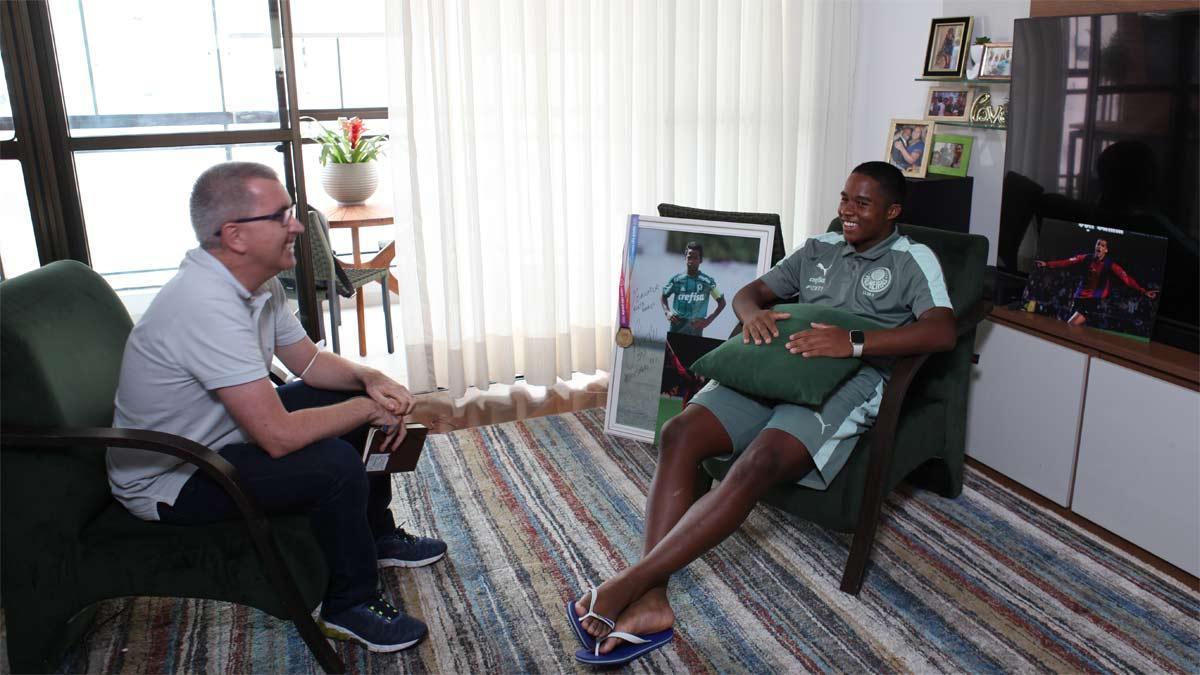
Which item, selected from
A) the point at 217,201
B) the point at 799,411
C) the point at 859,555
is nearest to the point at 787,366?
the point at 799,411

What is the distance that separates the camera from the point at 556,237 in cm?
368

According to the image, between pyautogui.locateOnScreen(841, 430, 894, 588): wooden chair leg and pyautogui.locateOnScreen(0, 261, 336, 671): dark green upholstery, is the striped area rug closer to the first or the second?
pyautogui.locateOnScreen(841, 430, 894, 588): wooden chair leg

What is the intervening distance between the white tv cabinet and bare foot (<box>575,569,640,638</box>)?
1.47 metres

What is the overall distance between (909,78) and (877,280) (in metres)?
1.58

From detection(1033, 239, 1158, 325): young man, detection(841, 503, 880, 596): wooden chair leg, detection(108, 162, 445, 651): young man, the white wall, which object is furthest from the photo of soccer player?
detection(108, 162, 445, 651): young man

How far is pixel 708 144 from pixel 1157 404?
2.00 m

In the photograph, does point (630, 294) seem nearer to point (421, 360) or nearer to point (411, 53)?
point (421, 360)

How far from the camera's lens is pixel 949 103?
11.2ft

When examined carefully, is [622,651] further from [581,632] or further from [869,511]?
[869,511]

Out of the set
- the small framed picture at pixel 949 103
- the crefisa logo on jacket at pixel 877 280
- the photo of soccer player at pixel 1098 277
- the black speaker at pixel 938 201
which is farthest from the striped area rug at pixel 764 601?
the small framed picture at pixel 949 103

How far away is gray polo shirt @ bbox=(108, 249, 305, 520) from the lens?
180 centimetres

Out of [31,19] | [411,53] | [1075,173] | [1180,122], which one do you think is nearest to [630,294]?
[411,53]

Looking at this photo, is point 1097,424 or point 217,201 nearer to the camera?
point 217,201

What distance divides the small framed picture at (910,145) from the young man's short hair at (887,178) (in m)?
0.99
